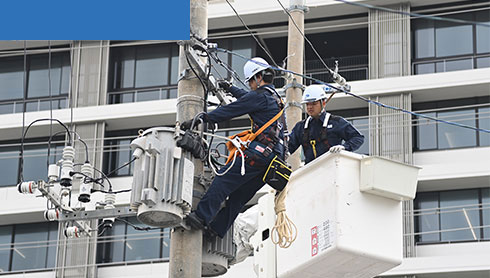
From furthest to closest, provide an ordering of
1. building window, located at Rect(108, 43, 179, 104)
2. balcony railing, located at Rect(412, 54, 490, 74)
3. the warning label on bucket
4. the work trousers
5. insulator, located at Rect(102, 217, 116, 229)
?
building window, located at Rect(108, 43, 179, 104), balcony railing, located at Rect(412, 54, 490, 74), insulator, located at Rect(102, 217, 116, 229), the warning label on bucket, the work trousers

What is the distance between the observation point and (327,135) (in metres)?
13.5

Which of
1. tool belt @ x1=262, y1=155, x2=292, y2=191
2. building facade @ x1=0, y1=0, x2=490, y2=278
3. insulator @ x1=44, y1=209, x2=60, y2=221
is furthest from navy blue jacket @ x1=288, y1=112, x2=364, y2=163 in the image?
building facade @ x1=0, y1=0, x2=490, y2=278

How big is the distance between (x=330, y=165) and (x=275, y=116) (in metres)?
0.95

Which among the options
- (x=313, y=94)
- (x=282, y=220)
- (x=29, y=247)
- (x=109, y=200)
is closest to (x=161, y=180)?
(x=282, y=220)

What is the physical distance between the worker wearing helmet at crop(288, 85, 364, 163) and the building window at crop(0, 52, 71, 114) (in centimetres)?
2768

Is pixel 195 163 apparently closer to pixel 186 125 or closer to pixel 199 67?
pixel 186 125

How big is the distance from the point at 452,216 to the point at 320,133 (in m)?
22.0

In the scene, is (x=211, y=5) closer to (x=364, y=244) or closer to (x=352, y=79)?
(x=352, y=79)

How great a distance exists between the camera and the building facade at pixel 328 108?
34.8m

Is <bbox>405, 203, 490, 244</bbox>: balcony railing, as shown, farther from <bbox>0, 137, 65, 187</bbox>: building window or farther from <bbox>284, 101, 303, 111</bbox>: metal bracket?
<bbox>284, 101, 303, 111</bbox>: metal bracket

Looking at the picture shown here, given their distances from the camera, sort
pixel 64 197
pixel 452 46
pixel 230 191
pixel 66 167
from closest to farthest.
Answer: pixel 230 191 → pixel 64 197 → pixel 66 167 → pixel 452 46

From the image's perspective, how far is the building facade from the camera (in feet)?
114

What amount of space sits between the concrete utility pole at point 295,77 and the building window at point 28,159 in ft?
74.0

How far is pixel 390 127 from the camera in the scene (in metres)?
36.3
